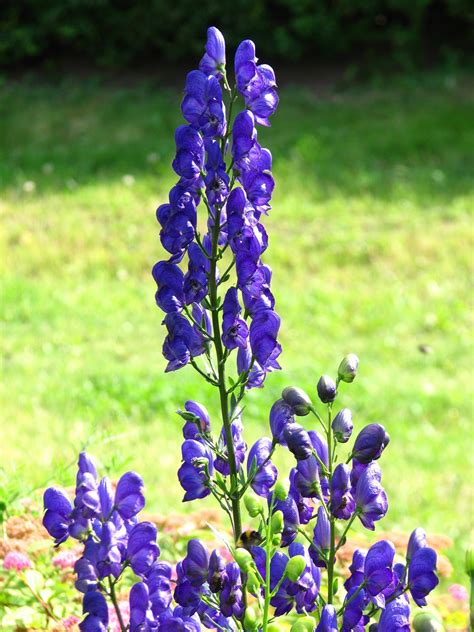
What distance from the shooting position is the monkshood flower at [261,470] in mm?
2000

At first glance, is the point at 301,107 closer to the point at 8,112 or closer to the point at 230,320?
the point at 8,112

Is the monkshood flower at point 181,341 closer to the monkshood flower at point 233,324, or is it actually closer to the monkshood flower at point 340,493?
the monkshood flower at point 233,324

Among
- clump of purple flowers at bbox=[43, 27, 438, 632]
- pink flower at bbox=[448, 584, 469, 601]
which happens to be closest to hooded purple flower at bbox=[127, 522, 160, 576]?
clump of purple flowers at bbox=[43, 27, 438, 632]

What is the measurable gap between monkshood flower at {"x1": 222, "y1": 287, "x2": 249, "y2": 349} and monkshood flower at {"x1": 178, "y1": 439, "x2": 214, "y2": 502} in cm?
19

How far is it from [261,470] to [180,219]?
19.3 inches

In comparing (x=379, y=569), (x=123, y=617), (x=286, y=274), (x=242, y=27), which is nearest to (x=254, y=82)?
(x=379, y=569)

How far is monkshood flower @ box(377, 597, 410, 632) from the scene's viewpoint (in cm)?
180

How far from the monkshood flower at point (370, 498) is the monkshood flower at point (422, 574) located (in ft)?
0.31

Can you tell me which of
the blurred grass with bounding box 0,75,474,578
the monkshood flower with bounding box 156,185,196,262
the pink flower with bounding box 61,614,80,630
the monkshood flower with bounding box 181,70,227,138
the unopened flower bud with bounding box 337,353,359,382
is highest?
the blurred grass with bounding box 0,75,474,578

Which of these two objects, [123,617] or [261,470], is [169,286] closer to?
[261,470]

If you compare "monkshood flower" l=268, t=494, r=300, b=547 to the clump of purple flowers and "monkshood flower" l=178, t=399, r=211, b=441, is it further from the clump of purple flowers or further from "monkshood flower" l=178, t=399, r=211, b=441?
"monkshood flower" l=178, t=399, r=211, b=441

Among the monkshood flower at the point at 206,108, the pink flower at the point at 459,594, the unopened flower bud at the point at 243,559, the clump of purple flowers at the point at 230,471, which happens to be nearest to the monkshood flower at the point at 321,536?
the clump of purple flowers at the point at 230,471

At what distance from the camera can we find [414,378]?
6.76 meters

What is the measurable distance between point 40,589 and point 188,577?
0.68 m
